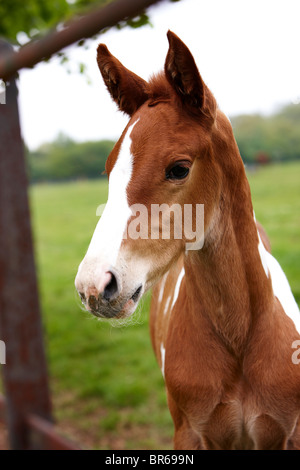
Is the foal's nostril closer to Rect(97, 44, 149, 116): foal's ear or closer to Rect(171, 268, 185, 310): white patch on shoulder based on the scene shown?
Rect(97, 44, 149, 116): foal's ear

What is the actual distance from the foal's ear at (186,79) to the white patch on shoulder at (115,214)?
15cm

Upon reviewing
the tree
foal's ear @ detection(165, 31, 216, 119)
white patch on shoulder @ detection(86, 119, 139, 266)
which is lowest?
white patch on shoulder @ detection(86, 119, 139, 266)

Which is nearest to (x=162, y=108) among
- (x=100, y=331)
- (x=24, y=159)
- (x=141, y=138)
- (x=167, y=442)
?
(x=141, y=138)

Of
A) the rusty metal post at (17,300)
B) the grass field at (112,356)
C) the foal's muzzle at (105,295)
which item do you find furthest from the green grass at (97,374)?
the foal's muzzle at (105,295)

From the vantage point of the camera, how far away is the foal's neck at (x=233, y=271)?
1346 millimetres

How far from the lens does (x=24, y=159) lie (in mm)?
2412

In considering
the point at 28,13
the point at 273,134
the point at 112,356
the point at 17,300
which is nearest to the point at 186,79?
the point at 273,134

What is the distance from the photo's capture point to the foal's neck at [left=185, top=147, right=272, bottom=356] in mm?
1346

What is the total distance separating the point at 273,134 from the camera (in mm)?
1364

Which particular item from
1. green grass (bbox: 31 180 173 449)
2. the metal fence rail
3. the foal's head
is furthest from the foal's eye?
the metal fence rail

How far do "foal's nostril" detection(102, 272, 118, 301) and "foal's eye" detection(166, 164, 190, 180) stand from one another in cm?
32

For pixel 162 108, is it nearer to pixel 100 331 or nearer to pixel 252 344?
pixel 252 344

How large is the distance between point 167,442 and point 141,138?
249cm

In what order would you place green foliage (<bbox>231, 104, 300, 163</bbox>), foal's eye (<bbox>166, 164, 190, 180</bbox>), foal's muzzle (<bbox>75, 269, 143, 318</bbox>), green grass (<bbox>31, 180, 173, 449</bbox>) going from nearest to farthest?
foal's muzzle (<bbox>75, 269, 143, 318</bbox>)
foal's eye (<bbox>166, 164, 190, 180</bbox>)
green foliage (<bbox>231, 104, 300, 163</bbox>)
green grass (<bbox>31, 180, 173, 449</bbox>)
